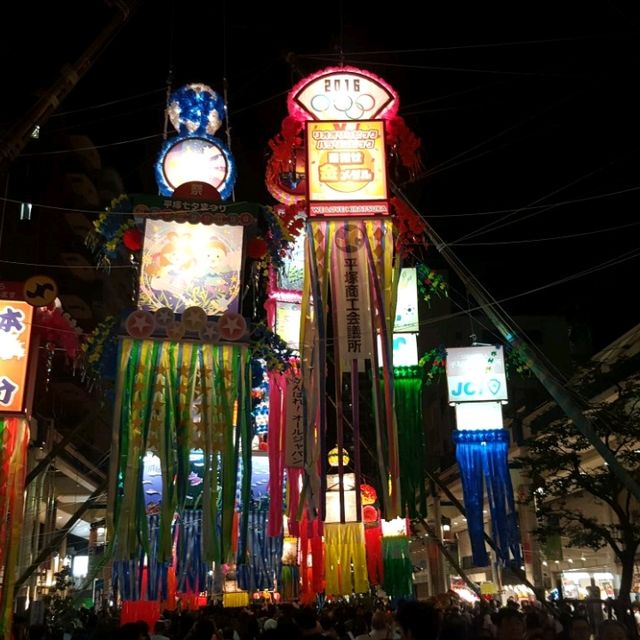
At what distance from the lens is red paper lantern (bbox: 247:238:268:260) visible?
12531 millimetres

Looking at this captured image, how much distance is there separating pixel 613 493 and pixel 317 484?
14.0 metres

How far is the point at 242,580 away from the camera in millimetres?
18703

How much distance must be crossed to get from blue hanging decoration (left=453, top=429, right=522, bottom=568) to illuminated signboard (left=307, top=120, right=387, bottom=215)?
8.26 m

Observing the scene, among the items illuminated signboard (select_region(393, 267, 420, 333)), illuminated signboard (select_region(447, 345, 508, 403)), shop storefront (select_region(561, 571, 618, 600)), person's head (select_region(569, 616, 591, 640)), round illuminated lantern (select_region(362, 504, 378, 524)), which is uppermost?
illuminated signboard (select_region(393, 267, 420, 333))

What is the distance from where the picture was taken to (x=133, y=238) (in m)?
12.0

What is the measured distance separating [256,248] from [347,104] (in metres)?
2.96

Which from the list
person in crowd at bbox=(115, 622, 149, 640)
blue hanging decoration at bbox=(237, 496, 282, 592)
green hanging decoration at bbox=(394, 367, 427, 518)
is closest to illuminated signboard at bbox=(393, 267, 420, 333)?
green hanging decoration at bbox=(394, 367, 427, 518)

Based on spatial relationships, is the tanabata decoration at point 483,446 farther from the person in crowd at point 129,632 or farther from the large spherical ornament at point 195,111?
the person in crowd at point 129,632

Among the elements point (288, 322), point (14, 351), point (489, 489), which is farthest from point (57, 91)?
point (489, 489)

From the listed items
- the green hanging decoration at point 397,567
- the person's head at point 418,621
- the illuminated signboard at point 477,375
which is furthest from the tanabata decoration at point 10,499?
the illuminated signboard at point 477,375

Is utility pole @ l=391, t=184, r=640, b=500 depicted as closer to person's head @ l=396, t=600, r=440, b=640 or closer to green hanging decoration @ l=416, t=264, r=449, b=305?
green hanging decoration @ l=416, t=264, r=449, b=305

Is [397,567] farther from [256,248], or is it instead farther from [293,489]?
[256,248]

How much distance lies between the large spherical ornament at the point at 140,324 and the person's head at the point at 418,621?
6.68 m

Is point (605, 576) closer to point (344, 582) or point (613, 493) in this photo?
point (613, 493)
